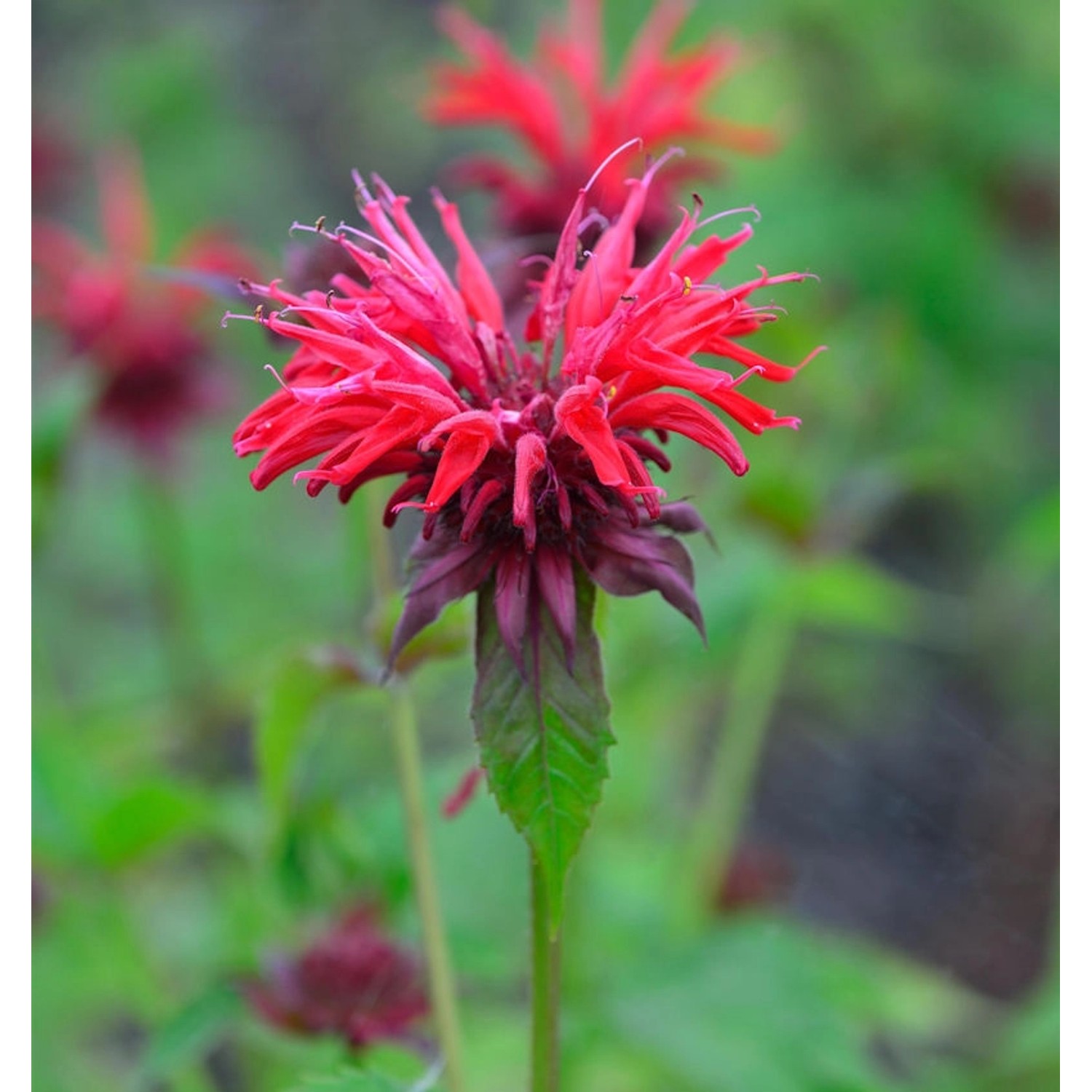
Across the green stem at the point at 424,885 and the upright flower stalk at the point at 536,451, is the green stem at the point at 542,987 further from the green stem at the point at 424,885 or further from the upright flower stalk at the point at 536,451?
the green stem at the point at 424,885

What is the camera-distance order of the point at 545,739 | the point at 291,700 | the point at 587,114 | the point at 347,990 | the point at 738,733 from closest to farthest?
the point at 545,739, the point at 291,700, the point at 347,990, the point at 587,114, the point at 738,733

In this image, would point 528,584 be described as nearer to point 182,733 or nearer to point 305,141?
point 182,733

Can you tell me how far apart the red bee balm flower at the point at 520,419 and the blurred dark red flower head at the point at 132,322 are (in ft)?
2.82

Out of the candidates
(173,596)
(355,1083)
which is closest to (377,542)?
A: (355,1083)

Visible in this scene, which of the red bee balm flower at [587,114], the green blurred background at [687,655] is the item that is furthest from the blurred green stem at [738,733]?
the red bee balm flower at [587,114]

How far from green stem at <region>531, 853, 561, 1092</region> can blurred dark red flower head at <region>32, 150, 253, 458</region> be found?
3.41ft

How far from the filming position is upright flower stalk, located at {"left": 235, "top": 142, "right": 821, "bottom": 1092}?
1.92 feet

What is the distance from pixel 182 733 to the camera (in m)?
1.52

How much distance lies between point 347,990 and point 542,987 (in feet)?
1.04

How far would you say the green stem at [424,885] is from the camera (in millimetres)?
768

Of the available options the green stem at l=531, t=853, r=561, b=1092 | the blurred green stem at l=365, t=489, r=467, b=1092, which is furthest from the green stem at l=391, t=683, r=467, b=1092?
the green stem at l=531, t=853, r=561, b=1092

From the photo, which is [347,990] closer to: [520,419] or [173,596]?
[520,419]

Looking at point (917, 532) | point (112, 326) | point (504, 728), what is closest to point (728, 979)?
point (504, 728)

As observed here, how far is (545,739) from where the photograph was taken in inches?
23.0
